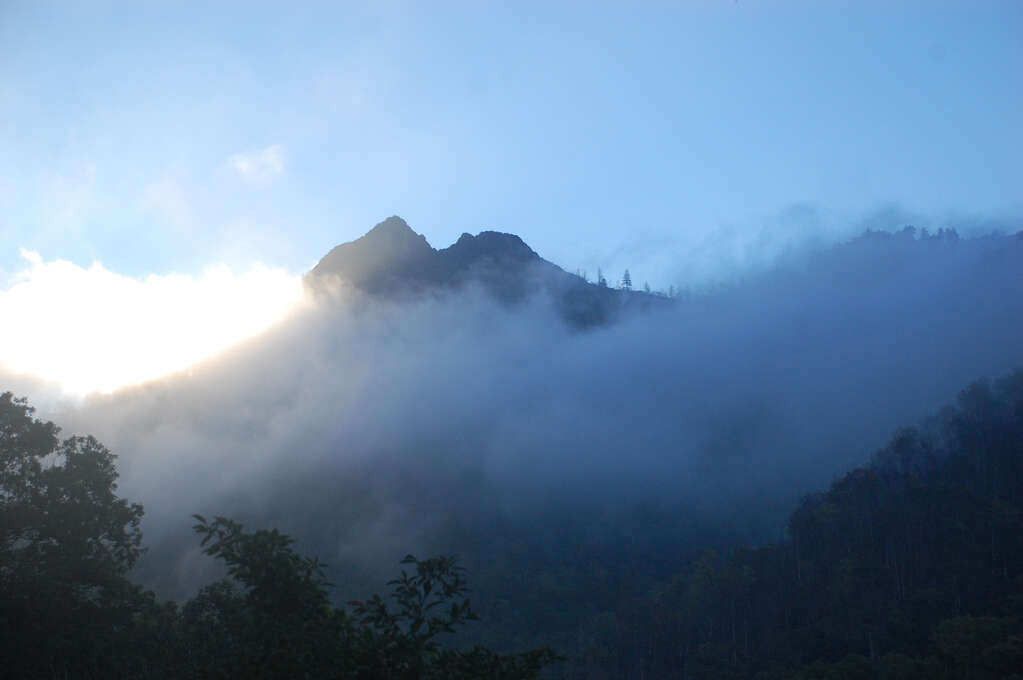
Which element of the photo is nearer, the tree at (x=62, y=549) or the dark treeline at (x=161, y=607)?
the dark treeline at (x=161, y=607)

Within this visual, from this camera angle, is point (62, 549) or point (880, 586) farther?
point (880, 586)

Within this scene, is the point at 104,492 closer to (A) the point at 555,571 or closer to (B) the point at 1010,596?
(B) the point at 1010,596

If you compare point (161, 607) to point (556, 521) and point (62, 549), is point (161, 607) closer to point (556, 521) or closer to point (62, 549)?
point (62, 549)

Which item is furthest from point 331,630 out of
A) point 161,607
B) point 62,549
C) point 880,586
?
point 880,586

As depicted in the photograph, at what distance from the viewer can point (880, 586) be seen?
8250 centimetres

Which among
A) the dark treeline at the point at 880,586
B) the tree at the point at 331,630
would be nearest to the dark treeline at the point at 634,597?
the tree at the point at 331,630

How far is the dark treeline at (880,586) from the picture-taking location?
6356 centimetres

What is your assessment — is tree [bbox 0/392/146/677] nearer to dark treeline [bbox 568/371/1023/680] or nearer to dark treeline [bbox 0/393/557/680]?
dark treeline [bbox 0/393/557/680]

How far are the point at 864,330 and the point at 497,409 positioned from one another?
100547mm

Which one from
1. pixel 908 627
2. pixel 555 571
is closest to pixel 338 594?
pixel 555 571

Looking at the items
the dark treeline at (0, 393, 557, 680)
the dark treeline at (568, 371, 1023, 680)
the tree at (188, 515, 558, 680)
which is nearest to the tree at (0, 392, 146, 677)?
the dark treeline at (0, 393, 557, 680)

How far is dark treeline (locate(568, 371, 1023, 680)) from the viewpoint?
209 feet

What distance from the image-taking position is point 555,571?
4744 inches

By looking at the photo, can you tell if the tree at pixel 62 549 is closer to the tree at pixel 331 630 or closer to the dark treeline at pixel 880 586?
the tree at pixel 331 630
